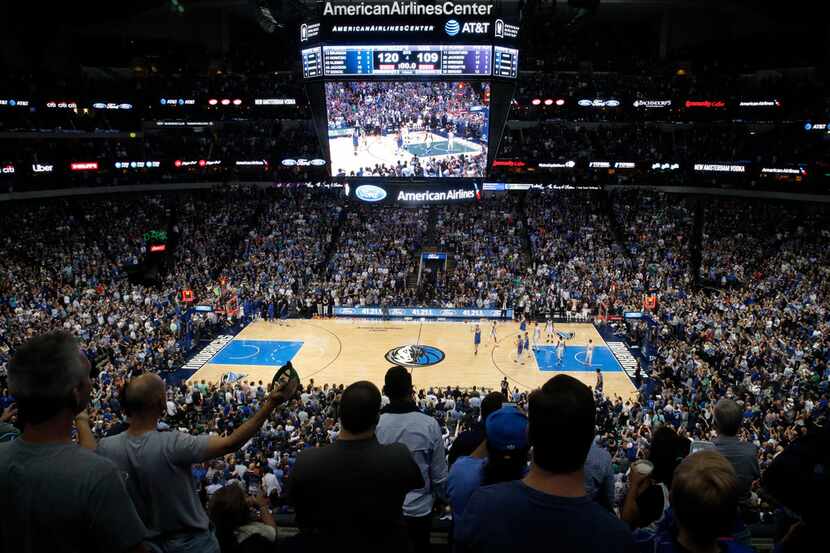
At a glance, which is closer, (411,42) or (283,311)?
(411,42)

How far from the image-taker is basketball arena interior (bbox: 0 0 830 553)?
9.71ft

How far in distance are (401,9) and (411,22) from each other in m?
0.76

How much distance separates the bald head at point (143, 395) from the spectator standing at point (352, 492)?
3.50ft

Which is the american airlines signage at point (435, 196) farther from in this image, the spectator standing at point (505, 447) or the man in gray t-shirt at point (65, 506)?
the man in gray t-shirt at point (65, 506)

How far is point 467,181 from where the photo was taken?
34562mm

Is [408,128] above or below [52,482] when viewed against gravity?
above

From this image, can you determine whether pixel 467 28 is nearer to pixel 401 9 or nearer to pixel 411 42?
pixel 411 42

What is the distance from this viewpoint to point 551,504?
225cm

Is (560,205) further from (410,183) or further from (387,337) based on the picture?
(387,337)

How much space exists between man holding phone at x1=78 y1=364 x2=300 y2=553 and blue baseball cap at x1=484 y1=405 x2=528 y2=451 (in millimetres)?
1217

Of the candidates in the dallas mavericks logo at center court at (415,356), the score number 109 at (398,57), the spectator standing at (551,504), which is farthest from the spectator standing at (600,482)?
the score number 109 at (398,57)

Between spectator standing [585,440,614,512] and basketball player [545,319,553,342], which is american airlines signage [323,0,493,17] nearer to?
basketball player [545,319,553,342]

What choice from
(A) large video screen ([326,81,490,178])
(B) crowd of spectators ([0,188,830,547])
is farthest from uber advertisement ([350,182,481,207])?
(B) crowd of spectators ([0,188,830,547])

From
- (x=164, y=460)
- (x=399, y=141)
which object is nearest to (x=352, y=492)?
(x=164, y=460)
